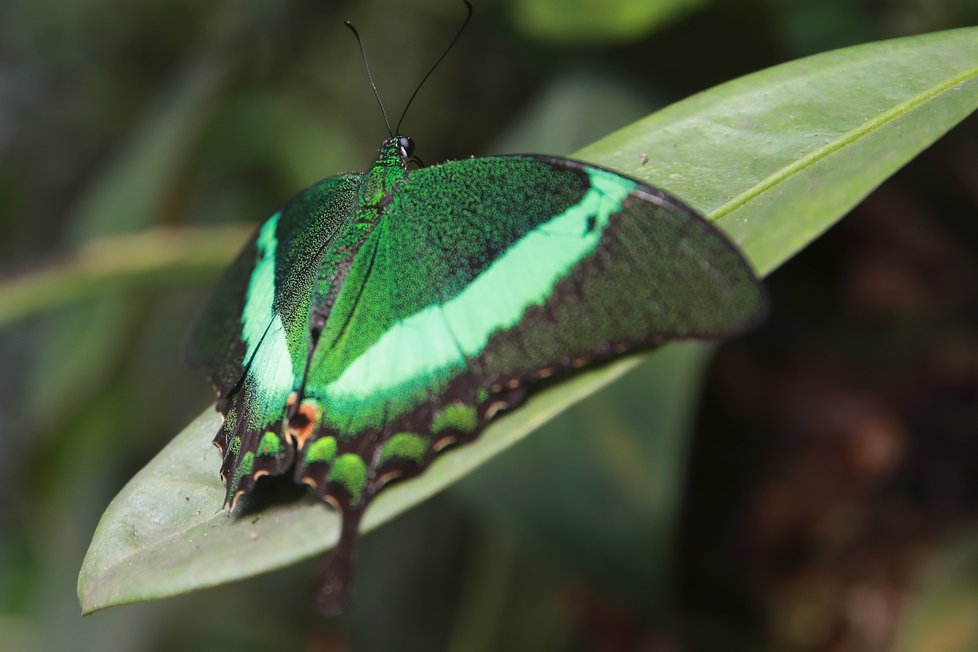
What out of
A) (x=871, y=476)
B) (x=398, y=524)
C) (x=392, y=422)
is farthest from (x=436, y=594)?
(x=392, y=422)

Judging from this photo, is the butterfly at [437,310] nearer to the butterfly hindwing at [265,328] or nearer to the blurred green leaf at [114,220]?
the butterfly hindwing at [265,328]

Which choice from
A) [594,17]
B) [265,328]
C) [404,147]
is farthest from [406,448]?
[594,17]

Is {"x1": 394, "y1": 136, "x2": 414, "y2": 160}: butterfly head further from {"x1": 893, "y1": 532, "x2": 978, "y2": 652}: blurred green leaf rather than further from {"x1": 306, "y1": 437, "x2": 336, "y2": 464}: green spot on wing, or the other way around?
{"x1": 893, "y1": 532, "x2": 978, "y2": 652}: blurred green leaf

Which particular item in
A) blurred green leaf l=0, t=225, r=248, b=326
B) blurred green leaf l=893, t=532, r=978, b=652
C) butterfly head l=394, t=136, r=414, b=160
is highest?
butterfly head l=394, t=136, r=414, b=160

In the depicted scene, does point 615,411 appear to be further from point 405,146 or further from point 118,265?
point 118,265

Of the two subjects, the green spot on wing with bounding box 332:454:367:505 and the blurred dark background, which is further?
the blurred dark background

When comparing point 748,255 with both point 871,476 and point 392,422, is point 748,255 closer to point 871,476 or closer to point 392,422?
point 392,422

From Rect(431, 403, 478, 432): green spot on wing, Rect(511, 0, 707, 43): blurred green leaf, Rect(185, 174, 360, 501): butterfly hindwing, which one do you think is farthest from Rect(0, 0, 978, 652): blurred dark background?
Rect(431, 403, 478, 432): green spot on wing
